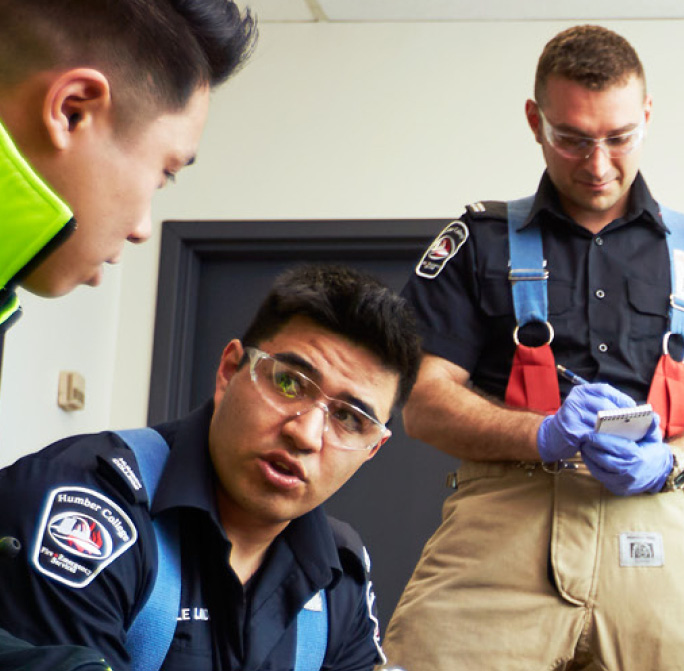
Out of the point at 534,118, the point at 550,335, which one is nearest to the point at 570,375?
the point at 550,335

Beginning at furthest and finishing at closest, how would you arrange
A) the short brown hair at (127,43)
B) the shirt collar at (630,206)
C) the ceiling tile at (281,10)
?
the ceiling tile at (281,10)
the shirt collar at (630,206)
the short brown hair at (127,43)

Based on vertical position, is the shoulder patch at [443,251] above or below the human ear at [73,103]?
above

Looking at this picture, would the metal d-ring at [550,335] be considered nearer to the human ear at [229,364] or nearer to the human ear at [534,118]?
the human ear at [534,118]

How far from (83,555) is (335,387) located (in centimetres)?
46

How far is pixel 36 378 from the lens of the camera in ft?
10.6

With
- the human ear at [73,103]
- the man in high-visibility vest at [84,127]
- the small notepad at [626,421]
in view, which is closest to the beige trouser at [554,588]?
the small notepad at [626,421]

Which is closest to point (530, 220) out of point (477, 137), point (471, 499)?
point (471, 499)

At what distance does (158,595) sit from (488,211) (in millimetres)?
1097

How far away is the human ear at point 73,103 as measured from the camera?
97cm

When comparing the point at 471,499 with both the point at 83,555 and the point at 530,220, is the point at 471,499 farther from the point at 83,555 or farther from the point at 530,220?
the point at 83,555

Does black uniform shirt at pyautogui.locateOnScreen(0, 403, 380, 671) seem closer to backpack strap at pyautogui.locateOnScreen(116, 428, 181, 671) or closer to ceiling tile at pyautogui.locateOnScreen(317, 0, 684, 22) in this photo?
backpack strap at pyautogui.locateOnScreen(116, 428, 181, 671)

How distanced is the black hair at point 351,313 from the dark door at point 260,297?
182 cm

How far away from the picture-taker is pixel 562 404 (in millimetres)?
1997

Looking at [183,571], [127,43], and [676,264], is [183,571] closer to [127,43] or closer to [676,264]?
[127,43]
